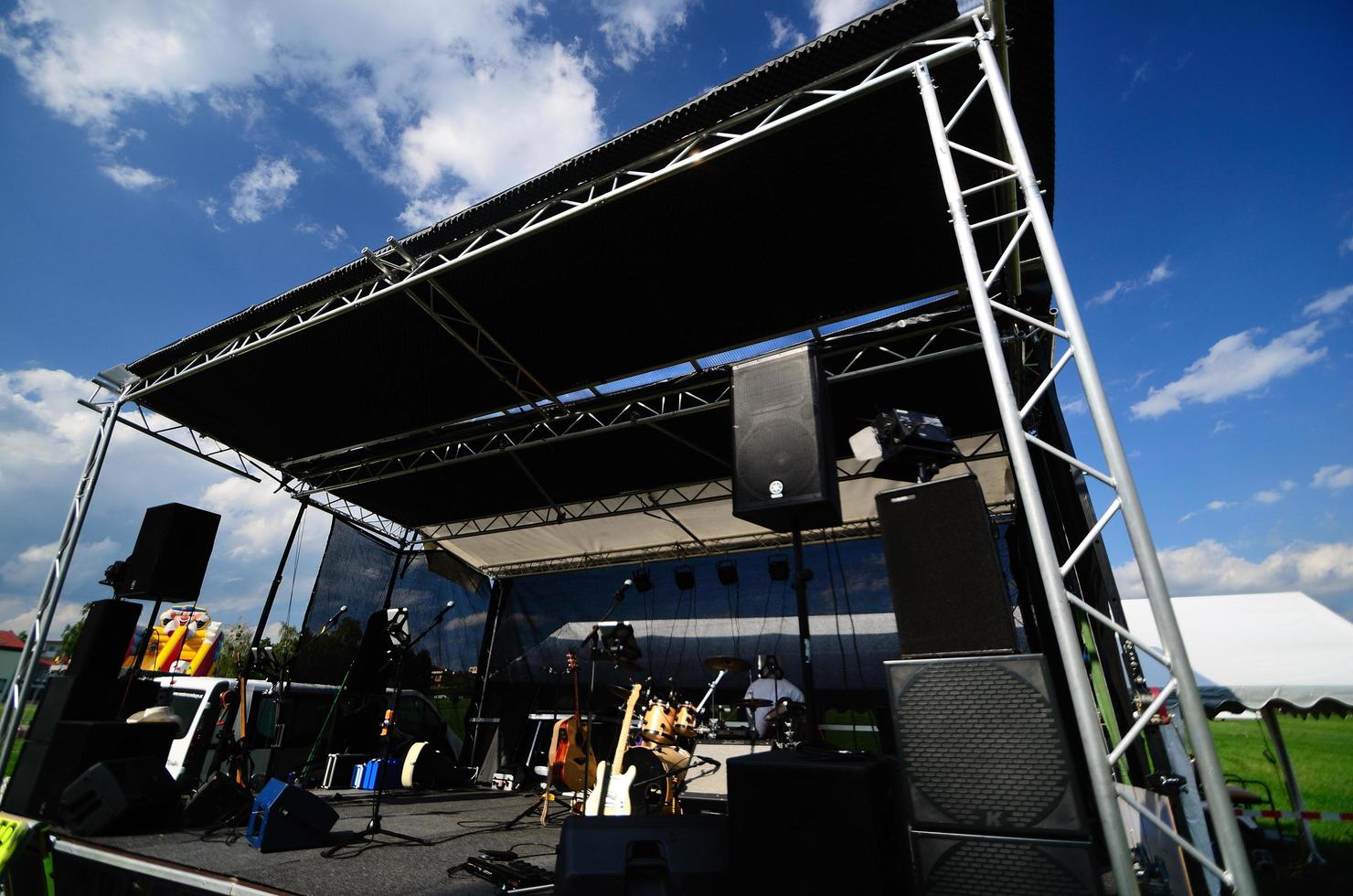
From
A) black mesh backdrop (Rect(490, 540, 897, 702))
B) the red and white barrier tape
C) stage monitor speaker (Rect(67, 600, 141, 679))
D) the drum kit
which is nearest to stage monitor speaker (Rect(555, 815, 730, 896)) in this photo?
the drum kit

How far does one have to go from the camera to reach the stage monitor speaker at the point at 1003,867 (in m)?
1.56

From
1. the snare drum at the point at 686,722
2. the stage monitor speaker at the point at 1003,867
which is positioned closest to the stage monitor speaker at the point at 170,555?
the snare drum at the point at 686,722

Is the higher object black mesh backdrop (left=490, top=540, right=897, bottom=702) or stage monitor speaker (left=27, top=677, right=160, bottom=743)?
black mesh backdrop (left=490, top=540, right=897, bottom=702)

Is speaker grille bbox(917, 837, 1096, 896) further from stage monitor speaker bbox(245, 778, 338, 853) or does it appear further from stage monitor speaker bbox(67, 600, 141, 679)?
stage monitor speaker bbox(67, 600, 141, 679)

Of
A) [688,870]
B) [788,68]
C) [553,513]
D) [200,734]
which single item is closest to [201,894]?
[688,870]

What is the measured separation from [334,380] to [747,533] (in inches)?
214

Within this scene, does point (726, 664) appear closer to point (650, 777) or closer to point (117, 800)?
point (650, 777)

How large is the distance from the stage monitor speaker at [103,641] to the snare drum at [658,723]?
4146 mm

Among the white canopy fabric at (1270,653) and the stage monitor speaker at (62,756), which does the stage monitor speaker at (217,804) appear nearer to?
the stage monitor speaker at (62,756)

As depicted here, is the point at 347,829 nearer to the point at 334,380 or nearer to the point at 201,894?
the point at 201,894

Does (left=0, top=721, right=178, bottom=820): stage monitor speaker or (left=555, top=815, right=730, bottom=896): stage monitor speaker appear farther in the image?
(left=0, top=721, right=178, bottom=820): stage monitor speaker

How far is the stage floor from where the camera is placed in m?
2.77

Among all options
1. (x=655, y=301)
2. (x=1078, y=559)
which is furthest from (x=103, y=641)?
(x=1078, y=559)

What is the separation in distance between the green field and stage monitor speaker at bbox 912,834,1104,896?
419 cm
